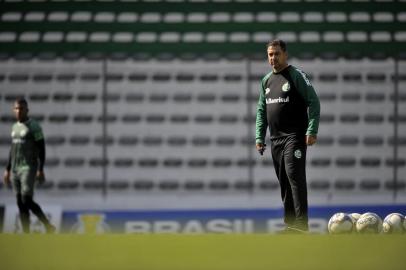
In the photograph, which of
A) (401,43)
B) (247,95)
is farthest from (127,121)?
(401,43)

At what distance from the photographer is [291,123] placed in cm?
456

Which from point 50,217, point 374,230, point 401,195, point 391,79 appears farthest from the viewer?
point 391,79

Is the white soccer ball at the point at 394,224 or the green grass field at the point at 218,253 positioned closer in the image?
the green grass field at the point at 218,253

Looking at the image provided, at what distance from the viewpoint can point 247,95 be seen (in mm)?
11008

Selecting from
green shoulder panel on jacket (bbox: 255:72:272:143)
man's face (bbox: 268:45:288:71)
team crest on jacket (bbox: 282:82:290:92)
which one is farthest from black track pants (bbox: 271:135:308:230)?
man's face (bbox: 268:45:288:71)

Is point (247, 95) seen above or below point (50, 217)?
above

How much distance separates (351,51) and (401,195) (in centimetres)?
220

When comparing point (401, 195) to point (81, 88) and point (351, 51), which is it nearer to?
point (351, 51)

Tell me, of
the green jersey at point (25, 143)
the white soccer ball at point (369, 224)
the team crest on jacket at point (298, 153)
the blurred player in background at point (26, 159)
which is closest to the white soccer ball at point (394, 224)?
the white soccer ball at point (369, 224)

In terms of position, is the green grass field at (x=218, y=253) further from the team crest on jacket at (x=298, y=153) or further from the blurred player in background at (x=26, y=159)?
the blurred player in background at (x=26, y=159)

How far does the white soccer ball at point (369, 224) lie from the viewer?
4.27m

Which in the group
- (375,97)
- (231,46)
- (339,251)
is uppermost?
(231,46)

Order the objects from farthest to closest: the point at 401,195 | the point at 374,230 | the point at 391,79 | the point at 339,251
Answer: the point at 391,79 → the point at 401,195 → the point at 374,230 → the point at 339,251

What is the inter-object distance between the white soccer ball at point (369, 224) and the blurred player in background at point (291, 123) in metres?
0.29
